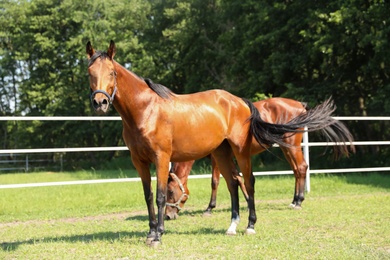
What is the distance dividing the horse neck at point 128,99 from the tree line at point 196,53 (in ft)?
36.8

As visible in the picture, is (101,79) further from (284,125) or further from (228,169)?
(284,125)

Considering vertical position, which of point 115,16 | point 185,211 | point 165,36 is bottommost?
point 185,211

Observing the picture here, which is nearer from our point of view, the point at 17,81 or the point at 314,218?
the point at 314,218

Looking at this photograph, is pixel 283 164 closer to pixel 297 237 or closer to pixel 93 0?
pixel 297 237

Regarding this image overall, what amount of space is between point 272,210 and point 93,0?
28.0 metres

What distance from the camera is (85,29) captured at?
3150 cm

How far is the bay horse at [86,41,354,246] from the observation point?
4852 millimetres

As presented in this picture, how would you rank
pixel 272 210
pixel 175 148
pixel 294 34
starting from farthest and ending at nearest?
pixel 294 34 → pixel 272 210 → pixel 175 148

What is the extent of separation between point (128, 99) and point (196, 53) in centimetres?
2223

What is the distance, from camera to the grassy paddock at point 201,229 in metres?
4.56

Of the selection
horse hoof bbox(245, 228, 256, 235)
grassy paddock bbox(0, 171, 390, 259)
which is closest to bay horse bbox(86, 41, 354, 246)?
horse hoof bbox(245, 228, 256, 235)

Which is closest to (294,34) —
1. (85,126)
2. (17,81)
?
(85,126)

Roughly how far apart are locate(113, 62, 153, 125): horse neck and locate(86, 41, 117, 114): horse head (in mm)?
159

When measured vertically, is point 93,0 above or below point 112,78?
above
